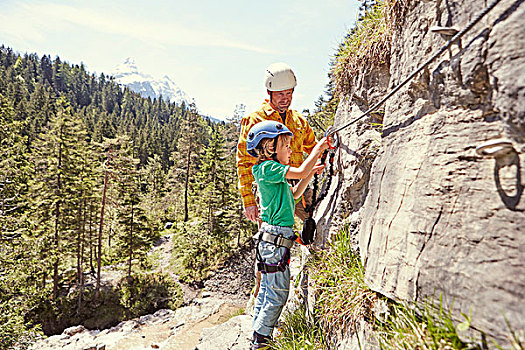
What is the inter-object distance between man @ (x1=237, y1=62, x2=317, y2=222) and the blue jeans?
863 mm

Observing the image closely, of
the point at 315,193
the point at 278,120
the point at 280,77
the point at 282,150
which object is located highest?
the point at 280,77

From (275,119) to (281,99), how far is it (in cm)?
31

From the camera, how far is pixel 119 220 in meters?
22.5

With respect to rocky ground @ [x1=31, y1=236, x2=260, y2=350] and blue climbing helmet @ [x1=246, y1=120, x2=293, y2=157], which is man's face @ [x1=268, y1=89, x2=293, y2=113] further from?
rocky ground @ [x1=31, y1=236, x2=260, y2=350]

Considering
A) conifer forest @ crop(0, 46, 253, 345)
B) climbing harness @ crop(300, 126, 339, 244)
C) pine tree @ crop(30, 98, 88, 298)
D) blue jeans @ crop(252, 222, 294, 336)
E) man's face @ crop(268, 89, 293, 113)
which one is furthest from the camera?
pine tree @ crop(30, 98, 88, 298)

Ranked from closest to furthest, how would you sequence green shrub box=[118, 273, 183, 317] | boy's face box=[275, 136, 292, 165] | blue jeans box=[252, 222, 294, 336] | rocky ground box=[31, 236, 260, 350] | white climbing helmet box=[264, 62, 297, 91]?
blue jeans box=[252, 222, 294, 336]
boy's face box=[275, 136, 292, 165]
white climbing helmet box=[264, 62, 297, 91]
rocky ground box=[31, 236, 260, 350]
green shrub box=[118, 273, 183, 317]

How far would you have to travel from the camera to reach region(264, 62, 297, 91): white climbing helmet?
3.93 metres

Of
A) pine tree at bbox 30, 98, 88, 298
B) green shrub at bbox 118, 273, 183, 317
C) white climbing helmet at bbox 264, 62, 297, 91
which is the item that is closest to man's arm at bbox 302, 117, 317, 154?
white climbing helmet at bbox 264, 62, 297, 91

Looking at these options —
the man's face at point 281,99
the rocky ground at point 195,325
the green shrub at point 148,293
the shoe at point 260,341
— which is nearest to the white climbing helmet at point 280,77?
the man's face at point 281,99

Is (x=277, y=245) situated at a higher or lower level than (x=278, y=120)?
lower

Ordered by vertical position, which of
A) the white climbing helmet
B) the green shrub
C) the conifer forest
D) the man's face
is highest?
the white climbing helmet

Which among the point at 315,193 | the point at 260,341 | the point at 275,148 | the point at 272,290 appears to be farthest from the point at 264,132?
the point at 260,341

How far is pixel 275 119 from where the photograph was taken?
414 cm

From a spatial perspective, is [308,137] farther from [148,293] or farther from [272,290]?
[148,293]
